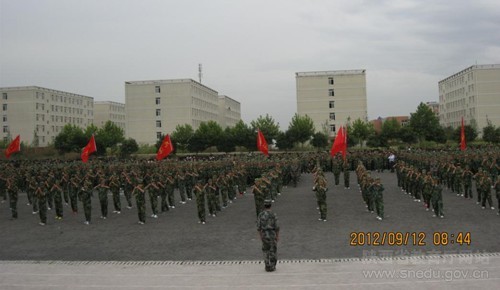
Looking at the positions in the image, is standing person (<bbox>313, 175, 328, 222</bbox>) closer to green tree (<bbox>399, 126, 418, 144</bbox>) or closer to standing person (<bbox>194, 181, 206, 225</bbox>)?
standing person (<bbox>194, 181, 206, 225</bbox>)

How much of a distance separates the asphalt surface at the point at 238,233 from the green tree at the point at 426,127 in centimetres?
4189

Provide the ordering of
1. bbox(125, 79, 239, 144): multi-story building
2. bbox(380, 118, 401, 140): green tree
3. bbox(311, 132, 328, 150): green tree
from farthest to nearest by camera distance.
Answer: bbox(125, 79, 239, 144): multi-story building
bbox(380, 118, 401, 140): green tree
bbox(311, 132, 328, 150): green tree

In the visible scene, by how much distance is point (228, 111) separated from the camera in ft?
352

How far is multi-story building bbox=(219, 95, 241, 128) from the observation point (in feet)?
332

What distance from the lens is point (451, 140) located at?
6222 centimetres

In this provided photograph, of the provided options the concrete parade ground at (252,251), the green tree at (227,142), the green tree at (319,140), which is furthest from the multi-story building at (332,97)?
the concrete parade ground at (252,251)

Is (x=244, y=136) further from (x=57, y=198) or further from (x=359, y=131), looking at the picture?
(x=57, y=198)

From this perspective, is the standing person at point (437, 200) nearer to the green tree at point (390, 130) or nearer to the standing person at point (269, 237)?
the standing person at point (269, 237)

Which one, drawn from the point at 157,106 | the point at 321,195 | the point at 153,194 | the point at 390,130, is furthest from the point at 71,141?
the point at 321,195

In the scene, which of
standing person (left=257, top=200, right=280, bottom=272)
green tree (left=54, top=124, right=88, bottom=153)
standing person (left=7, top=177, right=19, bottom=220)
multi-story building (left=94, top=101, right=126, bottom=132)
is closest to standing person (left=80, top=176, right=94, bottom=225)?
standing person (left=7, top=177, right=19, bottom=220)

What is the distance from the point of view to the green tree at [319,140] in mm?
57406

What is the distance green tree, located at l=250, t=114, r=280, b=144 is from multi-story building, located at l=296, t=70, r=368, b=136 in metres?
7.19

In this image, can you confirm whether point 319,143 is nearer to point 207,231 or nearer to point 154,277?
point 207,231
